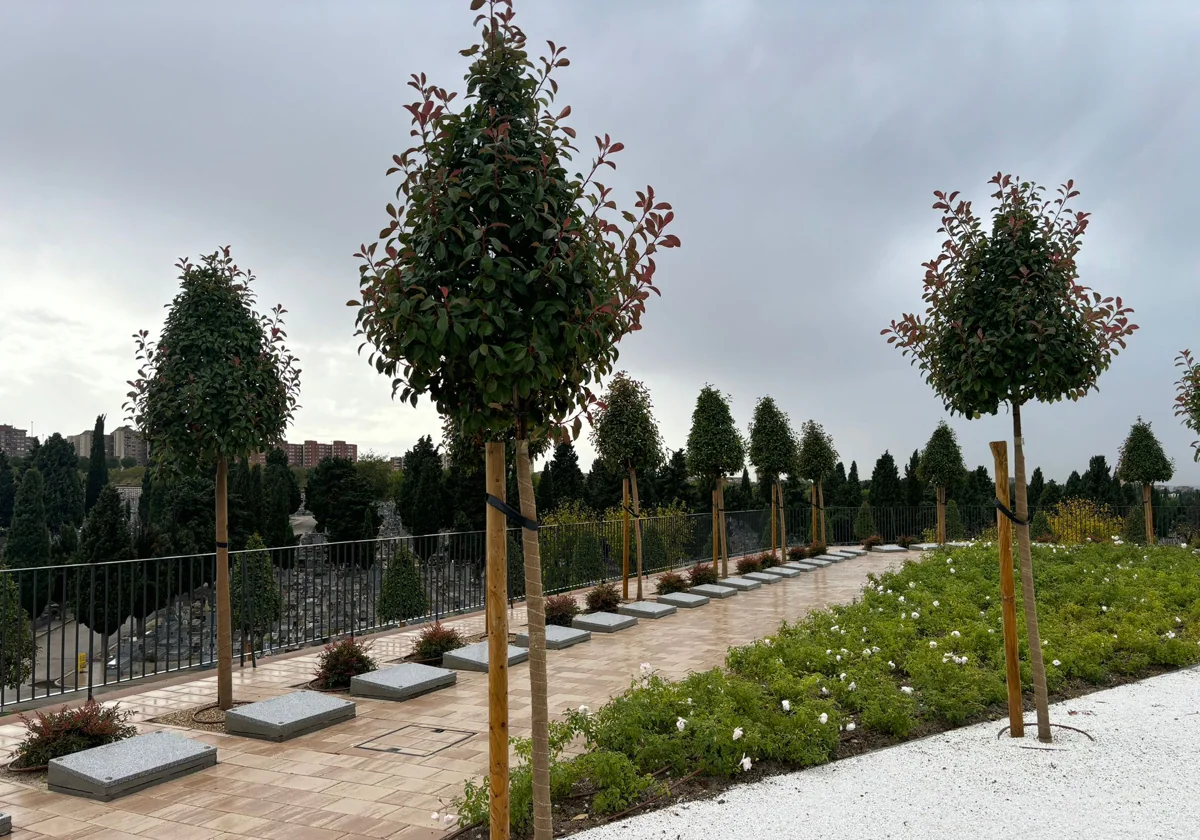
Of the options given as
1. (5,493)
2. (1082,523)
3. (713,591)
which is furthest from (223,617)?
(5,493)

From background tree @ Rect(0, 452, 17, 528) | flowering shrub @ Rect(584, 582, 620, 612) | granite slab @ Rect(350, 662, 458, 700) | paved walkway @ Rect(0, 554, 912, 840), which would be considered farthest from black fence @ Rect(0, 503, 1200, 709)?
background tree @ Rect(0, 452, 17, 528)

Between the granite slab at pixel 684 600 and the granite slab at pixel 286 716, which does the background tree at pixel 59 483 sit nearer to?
the granite slab at pixel 684 600

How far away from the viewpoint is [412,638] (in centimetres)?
901

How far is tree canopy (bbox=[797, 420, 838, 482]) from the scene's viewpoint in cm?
2034

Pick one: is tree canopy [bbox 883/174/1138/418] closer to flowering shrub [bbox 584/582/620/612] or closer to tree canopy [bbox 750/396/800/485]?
flowering shrub [bbox 584/582/620/612]

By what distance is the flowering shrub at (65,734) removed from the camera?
4.85 metres

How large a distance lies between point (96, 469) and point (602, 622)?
36538 mm

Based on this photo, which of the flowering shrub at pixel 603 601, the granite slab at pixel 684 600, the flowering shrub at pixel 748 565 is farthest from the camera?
the flowering shrub at pixel 748 565

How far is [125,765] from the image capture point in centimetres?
450

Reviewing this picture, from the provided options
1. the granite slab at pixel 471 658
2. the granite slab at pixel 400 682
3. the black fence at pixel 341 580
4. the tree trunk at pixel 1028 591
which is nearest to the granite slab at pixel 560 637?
the granite slab at pixel 471 658

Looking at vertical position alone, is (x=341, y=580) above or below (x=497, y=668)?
below

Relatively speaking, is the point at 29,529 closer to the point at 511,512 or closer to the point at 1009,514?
the point at 511,512

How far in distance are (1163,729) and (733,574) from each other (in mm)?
10070

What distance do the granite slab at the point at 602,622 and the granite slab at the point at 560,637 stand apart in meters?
0.32
